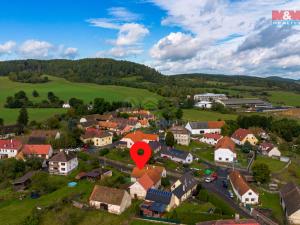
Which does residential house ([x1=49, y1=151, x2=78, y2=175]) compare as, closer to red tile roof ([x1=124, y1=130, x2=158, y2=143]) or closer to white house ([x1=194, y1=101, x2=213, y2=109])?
red tile roof ([x1=124, y1=130, x2=158, y2=143])

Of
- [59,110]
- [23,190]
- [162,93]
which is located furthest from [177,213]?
[162,93]

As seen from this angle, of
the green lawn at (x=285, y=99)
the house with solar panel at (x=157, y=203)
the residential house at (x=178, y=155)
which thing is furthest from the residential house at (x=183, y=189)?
the green lawn at (x=285, y=99)

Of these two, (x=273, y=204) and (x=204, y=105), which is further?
(x=204, y=105)

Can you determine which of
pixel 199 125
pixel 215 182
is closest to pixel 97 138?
pixel 199 125

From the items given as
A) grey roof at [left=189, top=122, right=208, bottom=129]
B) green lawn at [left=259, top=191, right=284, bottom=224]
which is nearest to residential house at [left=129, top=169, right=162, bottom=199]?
green lawn at [left=259, top=191, right=284, bottom=224]

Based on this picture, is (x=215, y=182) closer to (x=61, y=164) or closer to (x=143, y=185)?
(x=143, y=185)

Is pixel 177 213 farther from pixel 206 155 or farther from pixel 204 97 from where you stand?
pixel 204 97
